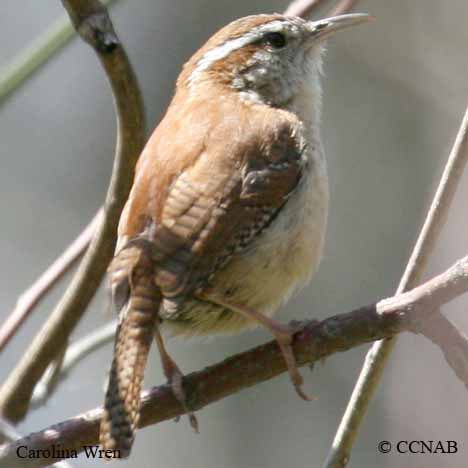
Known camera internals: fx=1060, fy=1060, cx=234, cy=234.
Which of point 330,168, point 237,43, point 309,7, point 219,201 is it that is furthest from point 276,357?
point 330,168

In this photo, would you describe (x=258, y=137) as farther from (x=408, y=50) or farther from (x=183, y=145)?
(x=408, y=50)

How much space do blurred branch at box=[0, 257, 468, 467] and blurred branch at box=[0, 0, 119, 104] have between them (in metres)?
0.89

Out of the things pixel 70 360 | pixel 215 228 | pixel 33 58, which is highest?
pixel 33 58

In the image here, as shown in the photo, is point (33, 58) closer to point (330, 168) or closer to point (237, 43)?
point (237, 43)

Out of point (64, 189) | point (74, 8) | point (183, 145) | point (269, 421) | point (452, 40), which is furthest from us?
point (64, 189)

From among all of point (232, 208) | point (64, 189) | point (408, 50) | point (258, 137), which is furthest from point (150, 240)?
point (64, 189)

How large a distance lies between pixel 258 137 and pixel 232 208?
1.23ft

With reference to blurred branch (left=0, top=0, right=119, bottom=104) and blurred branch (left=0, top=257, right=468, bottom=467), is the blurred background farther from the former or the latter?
blurred branch (left=0, top=0, right=119, bottom=104)

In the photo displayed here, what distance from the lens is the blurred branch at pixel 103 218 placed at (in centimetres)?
300

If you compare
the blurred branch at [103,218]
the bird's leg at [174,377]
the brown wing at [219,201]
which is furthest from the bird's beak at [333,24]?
the bird's leg at [174,377]

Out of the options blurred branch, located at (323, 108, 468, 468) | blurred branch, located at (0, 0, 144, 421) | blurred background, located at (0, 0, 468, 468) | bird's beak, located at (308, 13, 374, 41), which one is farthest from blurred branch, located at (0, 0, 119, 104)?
blurred background, located at (0, 0, 468, 468)

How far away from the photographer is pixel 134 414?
275 cm

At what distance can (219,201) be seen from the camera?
3234 millimetres

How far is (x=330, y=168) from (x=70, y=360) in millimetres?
3859
